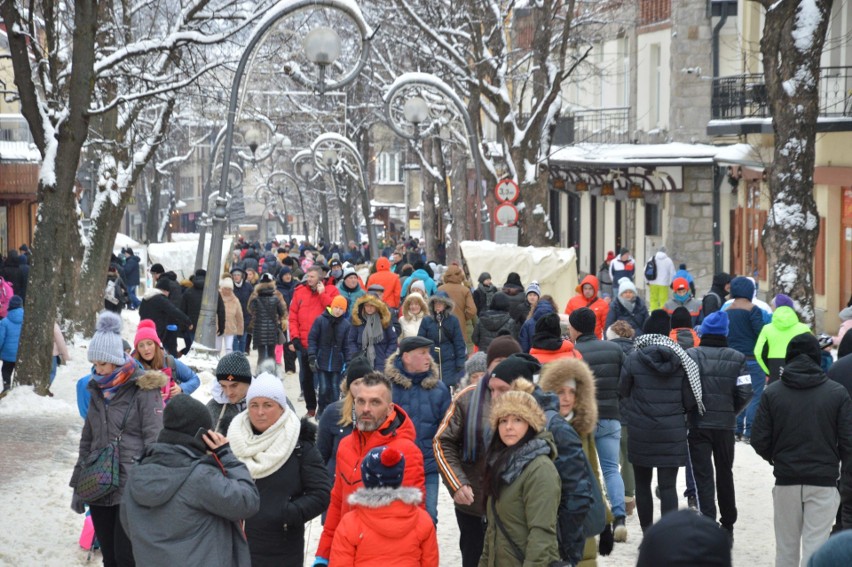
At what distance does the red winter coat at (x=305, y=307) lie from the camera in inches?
650

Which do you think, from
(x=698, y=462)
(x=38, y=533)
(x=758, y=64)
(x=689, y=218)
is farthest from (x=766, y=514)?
(x=689, y=218)

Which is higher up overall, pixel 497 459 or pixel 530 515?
pixel 497 459

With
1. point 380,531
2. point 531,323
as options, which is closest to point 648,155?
point 531,323

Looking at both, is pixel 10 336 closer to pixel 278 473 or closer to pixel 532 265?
pixel 532 265

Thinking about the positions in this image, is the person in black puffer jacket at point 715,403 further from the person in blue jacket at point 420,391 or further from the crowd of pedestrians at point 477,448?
the person in blue jacket at point 420,391

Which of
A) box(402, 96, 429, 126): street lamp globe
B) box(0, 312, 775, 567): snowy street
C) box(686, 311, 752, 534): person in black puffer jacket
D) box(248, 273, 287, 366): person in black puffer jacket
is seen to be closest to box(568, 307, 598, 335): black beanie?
box(686, 311, 752, 534): person in black puffer jacket

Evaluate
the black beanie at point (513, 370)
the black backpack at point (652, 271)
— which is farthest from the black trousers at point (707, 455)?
the black backpack at point (652, 271)

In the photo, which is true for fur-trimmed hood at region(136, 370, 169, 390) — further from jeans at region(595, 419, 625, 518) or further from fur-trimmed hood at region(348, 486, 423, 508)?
jeans at region(595, 419, 625, 518)

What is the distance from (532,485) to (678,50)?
103 ft

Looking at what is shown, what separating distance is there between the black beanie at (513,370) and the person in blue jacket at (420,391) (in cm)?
137

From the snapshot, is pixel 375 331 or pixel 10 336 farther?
pixel 10 336

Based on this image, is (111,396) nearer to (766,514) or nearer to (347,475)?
(347,475)

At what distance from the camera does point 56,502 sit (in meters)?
10.9

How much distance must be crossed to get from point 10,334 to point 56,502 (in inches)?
239
